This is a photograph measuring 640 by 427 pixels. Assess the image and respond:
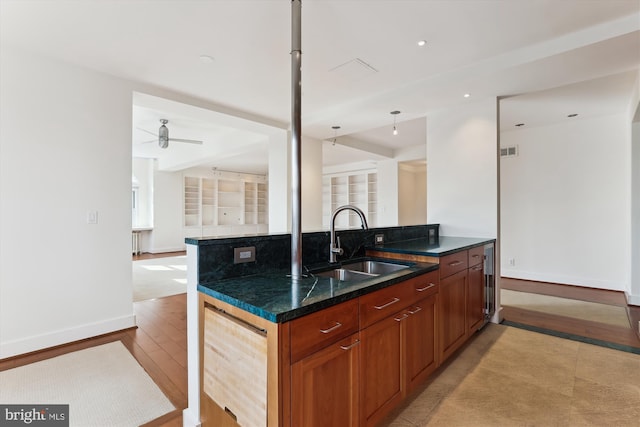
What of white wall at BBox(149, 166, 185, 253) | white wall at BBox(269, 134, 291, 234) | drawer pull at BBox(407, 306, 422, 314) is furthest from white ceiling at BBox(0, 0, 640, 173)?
white wall at BBox(149, 166, 185, 253)

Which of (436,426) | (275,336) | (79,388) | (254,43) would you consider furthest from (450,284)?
(79,388)

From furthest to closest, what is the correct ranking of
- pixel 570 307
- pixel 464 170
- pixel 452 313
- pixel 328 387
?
pixel 570 307, pixel 464 170, pixel 452 313, pixel 328 387

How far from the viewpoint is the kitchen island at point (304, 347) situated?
114 cm

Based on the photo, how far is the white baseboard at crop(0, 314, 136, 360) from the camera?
2531 mm

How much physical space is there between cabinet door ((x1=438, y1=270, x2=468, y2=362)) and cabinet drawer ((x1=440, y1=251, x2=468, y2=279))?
1.5 inches

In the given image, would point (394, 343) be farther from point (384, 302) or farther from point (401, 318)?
point (384, 302)

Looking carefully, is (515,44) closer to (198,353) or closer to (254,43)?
(254,43)

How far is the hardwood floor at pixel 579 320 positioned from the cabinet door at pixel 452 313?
1.26 metres

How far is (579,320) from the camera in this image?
328 centimetres

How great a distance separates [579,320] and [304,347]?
11.9 ft

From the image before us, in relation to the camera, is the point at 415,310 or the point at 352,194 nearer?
the point at 415,310

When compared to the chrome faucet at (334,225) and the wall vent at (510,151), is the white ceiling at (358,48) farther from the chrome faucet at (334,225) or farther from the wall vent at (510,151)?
the chrome faucet at (334,225)

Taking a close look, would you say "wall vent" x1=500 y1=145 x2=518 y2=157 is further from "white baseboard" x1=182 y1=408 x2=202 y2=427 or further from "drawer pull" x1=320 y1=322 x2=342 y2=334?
"white baseboard" x1=182 y1=408 x2=202 y2=427

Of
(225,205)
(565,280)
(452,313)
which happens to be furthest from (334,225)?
(225,205)
